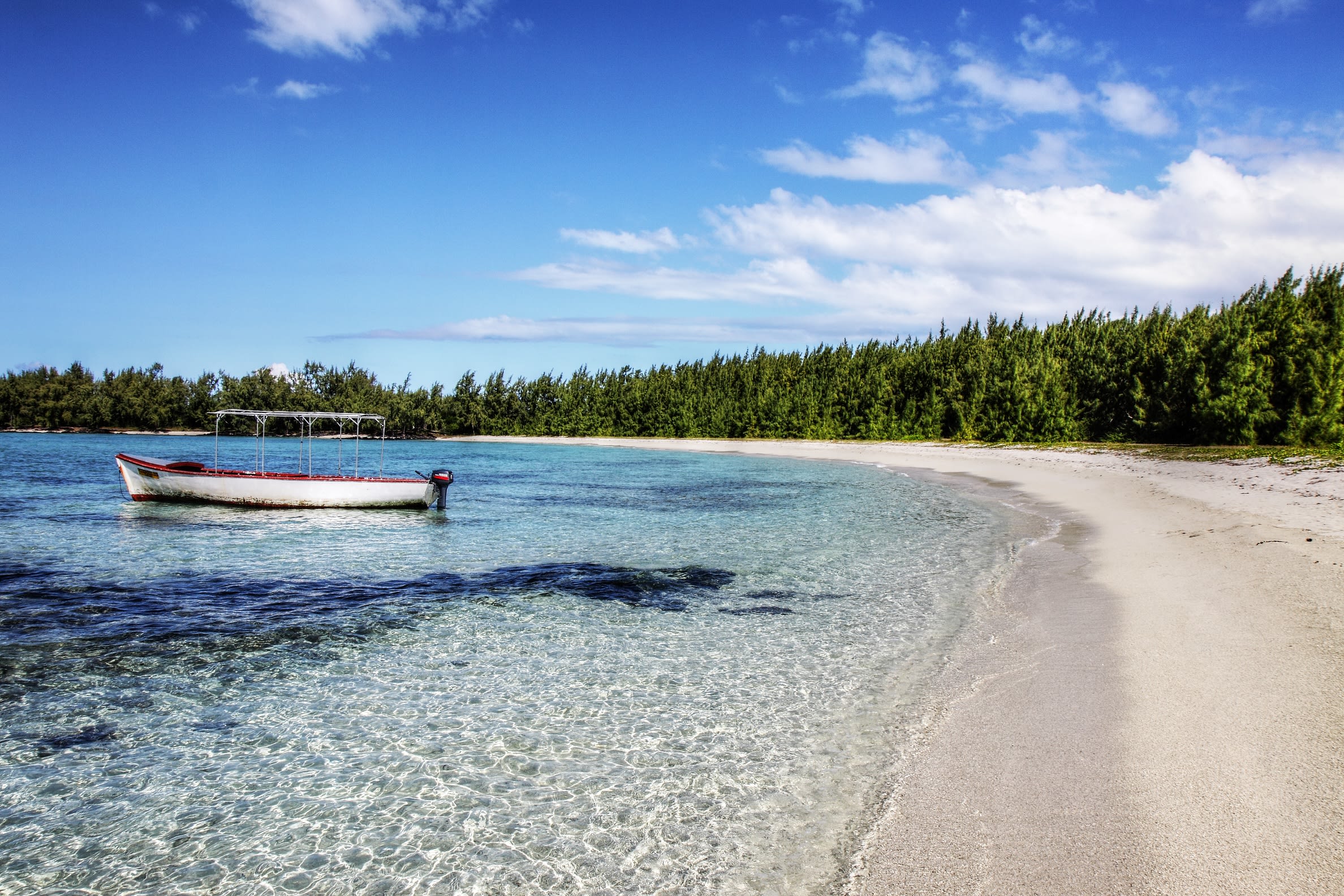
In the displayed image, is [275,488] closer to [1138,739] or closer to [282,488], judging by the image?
[282,488]

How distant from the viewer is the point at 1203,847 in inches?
188

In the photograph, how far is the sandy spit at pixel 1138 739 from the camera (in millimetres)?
4738

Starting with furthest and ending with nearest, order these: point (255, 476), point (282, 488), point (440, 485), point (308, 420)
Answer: point (308, 420) < point (440, 485) < point (255, 476) < point (282, 488)

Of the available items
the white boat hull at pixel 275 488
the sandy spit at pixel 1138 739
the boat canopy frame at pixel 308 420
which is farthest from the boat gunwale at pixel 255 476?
the sandy spit at pixel 1138 739

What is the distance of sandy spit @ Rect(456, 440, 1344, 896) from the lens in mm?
4738

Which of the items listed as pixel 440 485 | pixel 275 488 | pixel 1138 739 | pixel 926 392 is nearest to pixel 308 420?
pixel 275 488

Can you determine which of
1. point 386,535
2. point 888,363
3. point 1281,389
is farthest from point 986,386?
point 386,535

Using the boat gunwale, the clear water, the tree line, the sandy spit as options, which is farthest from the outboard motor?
the tree line

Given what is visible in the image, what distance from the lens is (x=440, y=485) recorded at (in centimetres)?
2784

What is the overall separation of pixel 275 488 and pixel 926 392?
68.4m

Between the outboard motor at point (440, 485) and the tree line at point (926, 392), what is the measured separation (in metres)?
45.4

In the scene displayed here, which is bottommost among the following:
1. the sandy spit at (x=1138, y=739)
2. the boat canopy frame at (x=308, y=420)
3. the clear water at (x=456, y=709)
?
the clear water at (x=456, y=709)

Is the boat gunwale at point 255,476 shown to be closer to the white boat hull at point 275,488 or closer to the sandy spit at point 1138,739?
the white boat hull at point 275,488

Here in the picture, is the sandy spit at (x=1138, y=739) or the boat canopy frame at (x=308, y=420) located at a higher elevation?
the boat canopy frame at (x=308, y=420)
